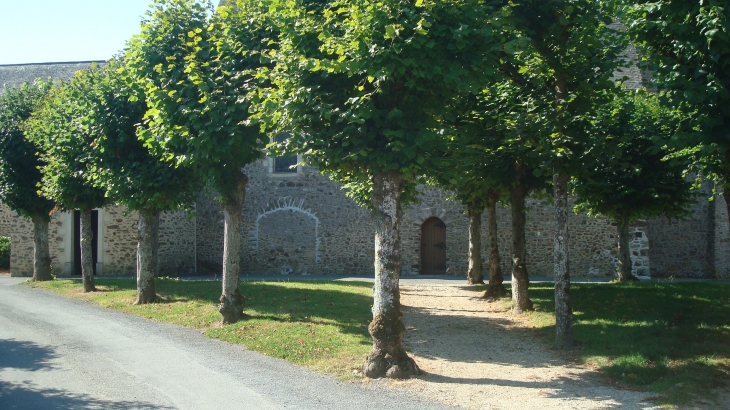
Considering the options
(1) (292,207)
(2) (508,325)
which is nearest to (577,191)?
(2) (508,325)

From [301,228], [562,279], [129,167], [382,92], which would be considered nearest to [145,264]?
[129,167]

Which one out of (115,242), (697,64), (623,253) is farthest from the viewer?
(115,242)

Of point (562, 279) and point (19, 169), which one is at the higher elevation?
point (19, 169)

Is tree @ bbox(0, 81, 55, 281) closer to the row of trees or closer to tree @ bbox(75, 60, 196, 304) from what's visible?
the row of trees

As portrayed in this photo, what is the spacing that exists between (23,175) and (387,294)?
15.4 meters

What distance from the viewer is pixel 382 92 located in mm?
7801

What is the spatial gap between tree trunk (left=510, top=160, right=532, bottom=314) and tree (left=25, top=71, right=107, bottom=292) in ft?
31.8

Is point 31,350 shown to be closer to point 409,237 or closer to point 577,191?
point 577,191

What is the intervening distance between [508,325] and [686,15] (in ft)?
21.8

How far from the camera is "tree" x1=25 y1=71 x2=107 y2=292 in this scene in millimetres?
15016

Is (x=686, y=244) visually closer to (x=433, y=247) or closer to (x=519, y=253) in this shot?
(x=433, y=247)

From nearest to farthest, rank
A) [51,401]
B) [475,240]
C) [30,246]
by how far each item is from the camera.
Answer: [51,401] < [475,240] < [30,246]

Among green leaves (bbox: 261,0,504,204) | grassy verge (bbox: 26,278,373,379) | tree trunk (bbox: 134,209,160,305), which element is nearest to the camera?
green leaves (bbox: 261,0,504,204)

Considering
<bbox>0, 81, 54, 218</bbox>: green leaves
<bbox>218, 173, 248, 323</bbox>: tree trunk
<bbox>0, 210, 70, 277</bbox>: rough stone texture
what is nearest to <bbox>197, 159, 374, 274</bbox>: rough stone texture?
<bbox>0, 210, 70, 277</bbox>: rough stone texture
